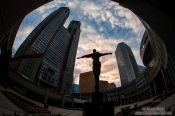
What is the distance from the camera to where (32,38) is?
363ft

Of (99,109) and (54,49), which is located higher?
(54,49)

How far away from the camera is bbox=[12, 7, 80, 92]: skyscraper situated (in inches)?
3812

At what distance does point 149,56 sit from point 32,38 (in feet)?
281

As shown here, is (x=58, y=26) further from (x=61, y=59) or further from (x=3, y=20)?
(x=3, y=20)

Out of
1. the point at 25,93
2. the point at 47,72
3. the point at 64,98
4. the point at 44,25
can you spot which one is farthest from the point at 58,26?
the point at 25,93

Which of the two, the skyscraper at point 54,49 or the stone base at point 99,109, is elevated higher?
the skyscraper at point 54,49

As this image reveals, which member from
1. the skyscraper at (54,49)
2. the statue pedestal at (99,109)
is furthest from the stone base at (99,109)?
the skyscraper at (54,49)

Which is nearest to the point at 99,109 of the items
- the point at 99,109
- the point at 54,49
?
the point at 99,109

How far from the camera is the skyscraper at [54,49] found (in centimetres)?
9681

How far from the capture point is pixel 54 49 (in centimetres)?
11944

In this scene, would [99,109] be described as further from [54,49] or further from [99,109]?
[54,49]

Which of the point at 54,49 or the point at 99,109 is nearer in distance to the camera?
the point at 99,109

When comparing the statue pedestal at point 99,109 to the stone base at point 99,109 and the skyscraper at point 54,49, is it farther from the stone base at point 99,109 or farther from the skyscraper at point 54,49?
the skyscraper at point 54,49

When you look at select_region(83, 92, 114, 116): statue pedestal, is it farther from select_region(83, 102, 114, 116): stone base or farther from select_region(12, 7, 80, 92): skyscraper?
select_region(12, 7, 80, 92): skyscraper
